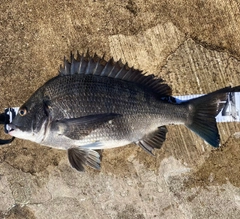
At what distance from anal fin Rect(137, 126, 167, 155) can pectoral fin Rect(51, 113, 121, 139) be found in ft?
1.20

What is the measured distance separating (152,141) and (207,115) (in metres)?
0.52

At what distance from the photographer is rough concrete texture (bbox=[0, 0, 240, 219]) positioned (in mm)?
3133

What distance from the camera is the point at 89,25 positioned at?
3.22 metres

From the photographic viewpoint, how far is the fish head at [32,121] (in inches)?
110

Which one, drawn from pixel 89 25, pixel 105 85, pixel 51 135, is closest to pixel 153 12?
pixel 89 25

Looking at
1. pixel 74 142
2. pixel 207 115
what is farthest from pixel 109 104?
pixel 207 115

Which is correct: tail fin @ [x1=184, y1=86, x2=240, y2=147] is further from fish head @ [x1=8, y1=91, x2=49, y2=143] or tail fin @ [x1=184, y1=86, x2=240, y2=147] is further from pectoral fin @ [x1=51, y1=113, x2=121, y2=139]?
fish head @ [x1=8, y1=91, x2=49, y2=143]

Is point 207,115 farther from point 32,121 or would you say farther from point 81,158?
point 32,121

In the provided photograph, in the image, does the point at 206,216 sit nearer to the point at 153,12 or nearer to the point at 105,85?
the point at 105,85

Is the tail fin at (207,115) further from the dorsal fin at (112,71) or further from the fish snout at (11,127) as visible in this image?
the fish snout at (11,127)

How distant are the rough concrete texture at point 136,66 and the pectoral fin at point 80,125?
1.61 feet

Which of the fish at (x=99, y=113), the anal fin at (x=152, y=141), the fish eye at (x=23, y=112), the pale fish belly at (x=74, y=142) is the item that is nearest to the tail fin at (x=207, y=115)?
the fish at (x=99, y=113)

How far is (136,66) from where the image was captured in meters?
3.17

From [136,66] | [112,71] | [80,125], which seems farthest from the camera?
[136,66]
